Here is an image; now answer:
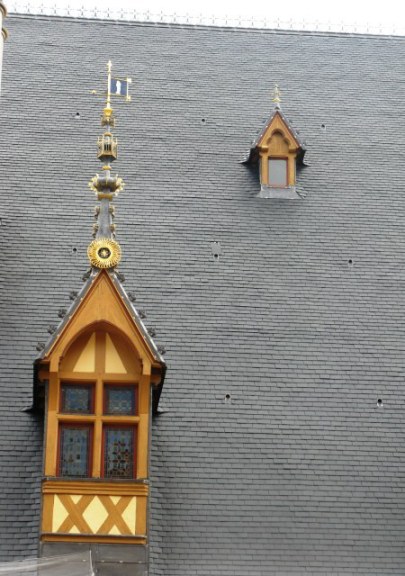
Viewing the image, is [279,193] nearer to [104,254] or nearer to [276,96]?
[276,96]

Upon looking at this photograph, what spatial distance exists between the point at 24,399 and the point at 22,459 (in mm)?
1097

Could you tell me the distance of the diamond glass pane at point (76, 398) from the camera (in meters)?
19.7

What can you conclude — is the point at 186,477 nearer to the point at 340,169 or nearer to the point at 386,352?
the point at 386,352

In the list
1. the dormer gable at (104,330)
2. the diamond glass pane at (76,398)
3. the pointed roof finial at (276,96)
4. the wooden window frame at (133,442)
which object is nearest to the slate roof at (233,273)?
the pointed roof finial at (276,96)

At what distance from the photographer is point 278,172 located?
26.4 meters

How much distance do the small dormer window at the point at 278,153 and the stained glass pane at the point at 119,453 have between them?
7.81 metres

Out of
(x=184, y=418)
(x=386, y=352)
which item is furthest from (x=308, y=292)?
(x=184, y=418)

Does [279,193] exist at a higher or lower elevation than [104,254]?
higher

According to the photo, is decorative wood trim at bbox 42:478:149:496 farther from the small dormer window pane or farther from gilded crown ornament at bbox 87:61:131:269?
the small dormer window pane

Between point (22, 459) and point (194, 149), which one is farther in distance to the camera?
point (194, 149)

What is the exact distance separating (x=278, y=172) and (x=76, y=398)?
795cm

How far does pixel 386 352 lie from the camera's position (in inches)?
903

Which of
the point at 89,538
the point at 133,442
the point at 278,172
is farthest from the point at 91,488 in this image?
the point at 278,172

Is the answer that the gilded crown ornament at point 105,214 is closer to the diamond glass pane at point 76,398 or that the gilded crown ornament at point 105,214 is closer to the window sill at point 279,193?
the diamond glass pane at point 76,398
